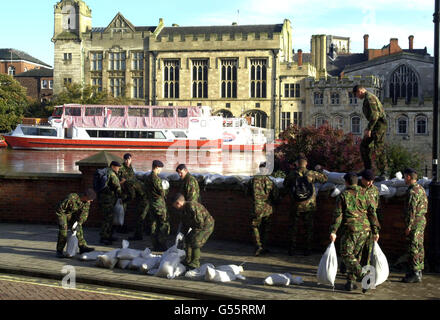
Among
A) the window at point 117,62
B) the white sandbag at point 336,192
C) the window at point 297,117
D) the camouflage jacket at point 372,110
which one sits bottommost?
the white sandbag at point 336,192

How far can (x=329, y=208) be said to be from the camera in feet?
33.5

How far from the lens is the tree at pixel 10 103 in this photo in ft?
204

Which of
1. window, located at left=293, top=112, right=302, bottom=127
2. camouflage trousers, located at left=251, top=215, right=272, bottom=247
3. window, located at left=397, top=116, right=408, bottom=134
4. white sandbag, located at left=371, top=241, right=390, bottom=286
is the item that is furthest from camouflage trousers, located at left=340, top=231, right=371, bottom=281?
window, located at left=397, top=116, right=408, bottom=134

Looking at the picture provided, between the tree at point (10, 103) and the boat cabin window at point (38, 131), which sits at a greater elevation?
the tree at point (10, 103)

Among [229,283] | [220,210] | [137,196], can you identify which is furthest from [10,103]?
[229,283]

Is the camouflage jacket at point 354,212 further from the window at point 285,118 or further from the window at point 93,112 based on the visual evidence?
the window at point 285,118

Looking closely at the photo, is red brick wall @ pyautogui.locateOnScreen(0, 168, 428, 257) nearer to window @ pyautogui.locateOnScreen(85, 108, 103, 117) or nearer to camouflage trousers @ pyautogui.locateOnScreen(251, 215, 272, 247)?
camouflage trousers @ pyautogui.locateOnScreen(251, 215, 272, 247)

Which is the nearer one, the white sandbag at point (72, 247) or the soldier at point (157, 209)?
the white sandbag at point (72, 247)

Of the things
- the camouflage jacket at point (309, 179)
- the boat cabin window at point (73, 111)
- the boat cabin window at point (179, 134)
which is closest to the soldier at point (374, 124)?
the camouflage jacket at point (309, 179)

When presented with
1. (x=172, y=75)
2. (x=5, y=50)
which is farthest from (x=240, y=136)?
(x=5, y=50)

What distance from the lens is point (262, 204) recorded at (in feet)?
32.9

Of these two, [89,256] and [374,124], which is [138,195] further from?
[374,124]

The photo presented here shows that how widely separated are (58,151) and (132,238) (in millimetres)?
38041

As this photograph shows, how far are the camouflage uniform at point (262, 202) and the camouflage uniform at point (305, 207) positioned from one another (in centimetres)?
33
